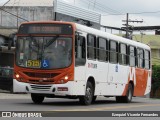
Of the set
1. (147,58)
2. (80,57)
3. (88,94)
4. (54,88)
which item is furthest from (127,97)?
(54,88)

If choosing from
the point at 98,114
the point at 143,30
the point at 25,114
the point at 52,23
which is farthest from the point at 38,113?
the point at 143,30

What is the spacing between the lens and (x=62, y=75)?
18.9 m

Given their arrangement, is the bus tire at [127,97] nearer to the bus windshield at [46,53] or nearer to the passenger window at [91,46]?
the passenger window at [91,46]

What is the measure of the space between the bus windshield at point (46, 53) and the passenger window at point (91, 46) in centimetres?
139

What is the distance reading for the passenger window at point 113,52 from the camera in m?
22.8

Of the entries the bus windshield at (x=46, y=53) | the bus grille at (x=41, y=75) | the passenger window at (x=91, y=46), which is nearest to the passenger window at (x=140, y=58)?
the passenger window at (x=91, y=46)

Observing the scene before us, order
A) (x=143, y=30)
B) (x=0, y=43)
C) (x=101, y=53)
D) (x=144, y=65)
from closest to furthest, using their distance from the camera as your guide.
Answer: (x=101, y=53), (x=144, y=65), (x=0, y=43), (x=143, y=30)

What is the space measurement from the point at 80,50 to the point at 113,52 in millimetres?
3864

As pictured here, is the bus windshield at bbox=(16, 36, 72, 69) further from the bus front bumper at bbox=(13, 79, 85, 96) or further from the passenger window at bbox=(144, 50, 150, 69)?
the passenger window at bbox=(144, 50, 150, 69)

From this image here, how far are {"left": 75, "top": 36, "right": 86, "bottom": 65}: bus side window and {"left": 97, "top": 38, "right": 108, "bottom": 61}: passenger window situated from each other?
5.31 feet

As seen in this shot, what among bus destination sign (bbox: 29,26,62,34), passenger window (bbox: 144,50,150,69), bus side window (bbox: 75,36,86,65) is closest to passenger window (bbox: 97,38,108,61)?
bus side window (bbox: 75,36,86,65)

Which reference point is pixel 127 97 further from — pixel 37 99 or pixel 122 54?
pixel 37 99

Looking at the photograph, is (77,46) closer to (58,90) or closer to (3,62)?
(58,90)

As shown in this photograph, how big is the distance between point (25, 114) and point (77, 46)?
17.9 ft
